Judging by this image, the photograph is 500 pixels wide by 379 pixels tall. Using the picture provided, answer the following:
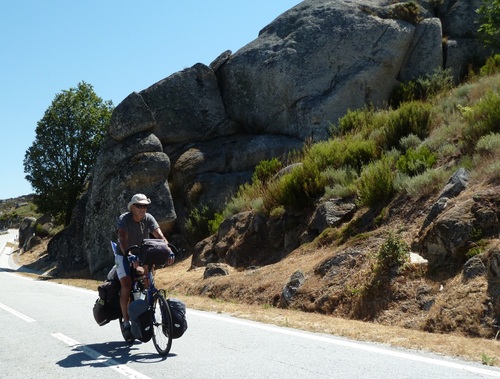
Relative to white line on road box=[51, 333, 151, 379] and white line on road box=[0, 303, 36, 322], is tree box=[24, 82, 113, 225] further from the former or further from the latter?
white line on road box=[51, 333, 151, 379]

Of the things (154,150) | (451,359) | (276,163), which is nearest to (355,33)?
(276,163)

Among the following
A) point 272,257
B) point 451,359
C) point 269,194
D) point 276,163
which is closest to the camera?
point 451,359

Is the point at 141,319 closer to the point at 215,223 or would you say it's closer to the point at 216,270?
the point at 216,270

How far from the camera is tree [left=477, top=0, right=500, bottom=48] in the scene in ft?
70.5

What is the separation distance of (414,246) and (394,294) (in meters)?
1.34

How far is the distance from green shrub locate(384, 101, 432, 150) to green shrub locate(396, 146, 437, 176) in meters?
2.14

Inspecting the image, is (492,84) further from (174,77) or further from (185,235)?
(174,77)

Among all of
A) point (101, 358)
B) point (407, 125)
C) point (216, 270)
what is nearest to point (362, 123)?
point (407, 125)

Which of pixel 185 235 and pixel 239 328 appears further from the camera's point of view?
pixel 185 235

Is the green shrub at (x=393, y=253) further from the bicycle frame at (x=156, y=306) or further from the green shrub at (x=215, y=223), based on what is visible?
the green shrub at (x=215, y=223)

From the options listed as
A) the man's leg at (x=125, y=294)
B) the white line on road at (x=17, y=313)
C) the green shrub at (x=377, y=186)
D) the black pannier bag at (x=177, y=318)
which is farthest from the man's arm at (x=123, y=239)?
the green shrub at (x=377, y=186)

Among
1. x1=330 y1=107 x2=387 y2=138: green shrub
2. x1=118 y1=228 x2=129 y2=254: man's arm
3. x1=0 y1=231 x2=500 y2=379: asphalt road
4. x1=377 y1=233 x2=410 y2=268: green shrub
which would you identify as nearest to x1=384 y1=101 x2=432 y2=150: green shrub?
x1=330 y1=107 x2=387 y2=138: green shrub

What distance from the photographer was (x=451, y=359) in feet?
20.1

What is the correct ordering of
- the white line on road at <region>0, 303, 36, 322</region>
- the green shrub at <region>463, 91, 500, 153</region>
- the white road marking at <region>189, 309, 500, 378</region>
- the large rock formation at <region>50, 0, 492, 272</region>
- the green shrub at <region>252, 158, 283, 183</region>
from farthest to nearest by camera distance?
the large rock formation at <region>50, 0, 492, 272</region>, the green shrub at <region>252, 158, 283, 183</region>, the green shrub at <region>463, 91, 500, 153</region>, the white line on road at <region>0, 303, 36, 322</region>, the white road marking at <region>189, 309, 500, 378</region>
